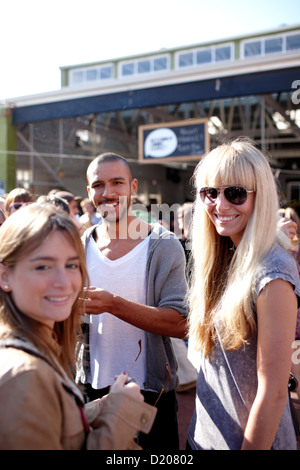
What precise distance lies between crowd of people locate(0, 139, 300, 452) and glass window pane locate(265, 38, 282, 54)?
16573 mm

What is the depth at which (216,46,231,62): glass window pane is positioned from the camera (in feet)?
53.3

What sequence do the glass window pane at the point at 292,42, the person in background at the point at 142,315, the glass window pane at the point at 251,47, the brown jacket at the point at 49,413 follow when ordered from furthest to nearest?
1. the glass window pane at the point at 251,47
2. the glass window pane at the point at 292,42
3. the person in background at the point at 142,315
4. the brown jacket at the point at 49,413

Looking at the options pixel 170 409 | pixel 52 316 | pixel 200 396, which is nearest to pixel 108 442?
pixel 52 316

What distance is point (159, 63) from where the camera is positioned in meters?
17.4

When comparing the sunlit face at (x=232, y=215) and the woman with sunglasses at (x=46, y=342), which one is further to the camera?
the sunlit face at (x=232, y=215)

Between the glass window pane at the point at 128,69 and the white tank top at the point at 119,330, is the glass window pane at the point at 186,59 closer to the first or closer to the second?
the glass window pane at the point at 128,69

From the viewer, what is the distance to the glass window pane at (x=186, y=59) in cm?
1698

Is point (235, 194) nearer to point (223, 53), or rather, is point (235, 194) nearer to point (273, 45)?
point (223, 53)

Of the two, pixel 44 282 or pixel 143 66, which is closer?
pixel 44 282

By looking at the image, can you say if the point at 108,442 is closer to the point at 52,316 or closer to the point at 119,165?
the point at 52,316

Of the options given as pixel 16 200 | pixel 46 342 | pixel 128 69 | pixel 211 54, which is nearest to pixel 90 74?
pixel 128 69

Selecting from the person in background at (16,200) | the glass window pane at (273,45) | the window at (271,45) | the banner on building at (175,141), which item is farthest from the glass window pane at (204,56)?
the person in background at (16,200)

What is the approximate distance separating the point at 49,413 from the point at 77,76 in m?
19.5

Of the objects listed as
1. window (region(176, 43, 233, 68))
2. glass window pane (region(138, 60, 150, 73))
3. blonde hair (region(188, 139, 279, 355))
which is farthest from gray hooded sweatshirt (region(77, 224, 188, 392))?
glass window pane (region(138, 60, 150, 73))
